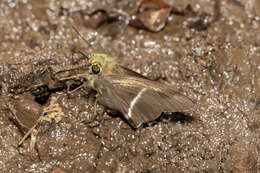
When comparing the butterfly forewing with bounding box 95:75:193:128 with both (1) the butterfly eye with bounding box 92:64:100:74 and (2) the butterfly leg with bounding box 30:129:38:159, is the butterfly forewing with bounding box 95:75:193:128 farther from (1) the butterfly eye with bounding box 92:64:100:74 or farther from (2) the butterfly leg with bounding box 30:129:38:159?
(2) the butterfly leg with bounding box 30:129:38:159

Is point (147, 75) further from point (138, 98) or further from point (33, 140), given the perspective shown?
point (33, 140)

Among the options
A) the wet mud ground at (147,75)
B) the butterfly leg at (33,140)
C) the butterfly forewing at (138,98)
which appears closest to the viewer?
the butterfly forewing at (138,98)

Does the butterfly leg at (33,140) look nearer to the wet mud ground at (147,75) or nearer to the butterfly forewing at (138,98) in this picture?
the wet mud ground at (147,75)

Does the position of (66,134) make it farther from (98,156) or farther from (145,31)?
(145,31)

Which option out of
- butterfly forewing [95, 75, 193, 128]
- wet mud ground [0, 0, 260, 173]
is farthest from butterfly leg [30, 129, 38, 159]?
butterfly forewing [95, 75, 193, 128]

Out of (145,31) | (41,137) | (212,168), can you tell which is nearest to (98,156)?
(41,137)

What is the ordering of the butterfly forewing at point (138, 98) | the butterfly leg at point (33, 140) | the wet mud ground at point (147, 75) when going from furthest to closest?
1. the wet mud ground at point (147, 75)
2. the butterfly leg at point (33, 140)
3. the butterfly forewing at point (138, 98)

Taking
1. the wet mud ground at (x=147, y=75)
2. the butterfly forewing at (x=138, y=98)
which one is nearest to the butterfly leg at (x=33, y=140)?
the wet mud ground at (x=147, y=75)
